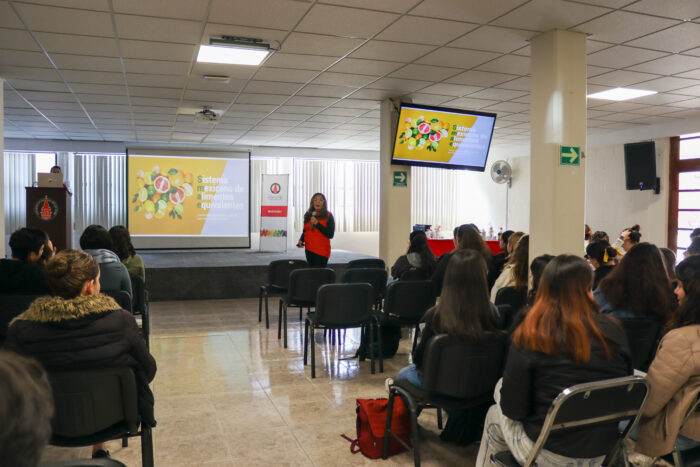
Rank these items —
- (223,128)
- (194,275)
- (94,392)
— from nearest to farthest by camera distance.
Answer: (94,392) → (194,275) → (223,128)

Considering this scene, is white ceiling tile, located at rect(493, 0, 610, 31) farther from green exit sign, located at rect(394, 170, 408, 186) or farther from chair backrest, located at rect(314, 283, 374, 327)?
green exit sign, located at rect(394, 170, 408, 186)

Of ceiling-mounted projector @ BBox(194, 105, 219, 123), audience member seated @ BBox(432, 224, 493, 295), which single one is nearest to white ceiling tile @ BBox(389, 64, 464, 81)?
audience member seated @ BBox(432, 224, 493, 295)

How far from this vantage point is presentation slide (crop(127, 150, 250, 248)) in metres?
10.9

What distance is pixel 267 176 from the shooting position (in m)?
11.2

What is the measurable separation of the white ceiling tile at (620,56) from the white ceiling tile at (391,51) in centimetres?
168

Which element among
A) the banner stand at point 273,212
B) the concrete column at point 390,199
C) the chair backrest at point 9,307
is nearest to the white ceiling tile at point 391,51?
the concrete column at point 390,199

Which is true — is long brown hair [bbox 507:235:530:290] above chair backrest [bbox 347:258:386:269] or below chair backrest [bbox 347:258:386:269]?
above

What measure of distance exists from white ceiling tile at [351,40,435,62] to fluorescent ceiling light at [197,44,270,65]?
94 centimetres

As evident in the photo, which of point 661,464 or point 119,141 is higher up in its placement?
point 119,141

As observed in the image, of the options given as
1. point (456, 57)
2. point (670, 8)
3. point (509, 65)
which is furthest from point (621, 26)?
point (456, 57)

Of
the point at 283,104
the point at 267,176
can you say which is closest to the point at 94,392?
the point at 283,104

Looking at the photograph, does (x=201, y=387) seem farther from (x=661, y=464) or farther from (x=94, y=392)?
(x=661, y=464)

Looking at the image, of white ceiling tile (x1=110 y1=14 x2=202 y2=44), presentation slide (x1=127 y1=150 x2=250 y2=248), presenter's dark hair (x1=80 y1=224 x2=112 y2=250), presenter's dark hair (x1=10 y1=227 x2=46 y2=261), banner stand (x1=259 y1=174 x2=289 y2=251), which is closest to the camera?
presenter's dark hair (x1=10 y1=227 x2=46 y2=261)

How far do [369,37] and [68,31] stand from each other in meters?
2.60
